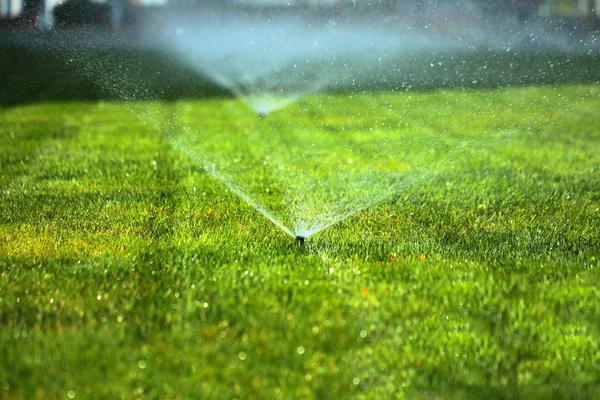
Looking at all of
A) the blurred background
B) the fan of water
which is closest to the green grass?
the fan of water

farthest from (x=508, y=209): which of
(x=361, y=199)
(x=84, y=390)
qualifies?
(x=84, y=390)

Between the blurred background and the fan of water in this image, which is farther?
the blurred background

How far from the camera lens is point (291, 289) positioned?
3500 mm

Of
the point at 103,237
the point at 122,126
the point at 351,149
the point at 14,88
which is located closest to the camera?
the point at 103,237

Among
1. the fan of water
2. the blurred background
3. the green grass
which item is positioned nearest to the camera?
the green grass

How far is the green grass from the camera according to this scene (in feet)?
8.98

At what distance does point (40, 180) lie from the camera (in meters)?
5.86

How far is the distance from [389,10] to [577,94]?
381cm

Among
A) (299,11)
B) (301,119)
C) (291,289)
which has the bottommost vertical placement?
(301,119)

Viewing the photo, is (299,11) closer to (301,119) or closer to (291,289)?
(301,119)

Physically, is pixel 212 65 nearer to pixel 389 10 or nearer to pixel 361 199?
pixel 389 10

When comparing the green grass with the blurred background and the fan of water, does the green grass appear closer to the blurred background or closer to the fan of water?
the fan of water

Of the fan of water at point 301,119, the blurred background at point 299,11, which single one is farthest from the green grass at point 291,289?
the blurred background at point 299,11

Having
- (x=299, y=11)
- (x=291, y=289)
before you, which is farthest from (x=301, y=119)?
(x=291, y=289)
